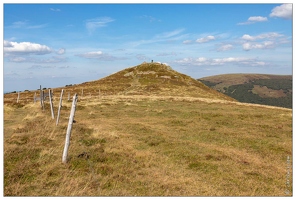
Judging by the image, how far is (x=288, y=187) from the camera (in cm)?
1116

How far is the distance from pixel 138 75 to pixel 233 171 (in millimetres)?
117366

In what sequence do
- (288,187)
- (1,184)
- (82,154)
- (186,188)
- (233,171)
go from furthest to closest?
1. (82,154)
2. (233,171)
3. (288,187)
4. (186,188)
5. (1,184)

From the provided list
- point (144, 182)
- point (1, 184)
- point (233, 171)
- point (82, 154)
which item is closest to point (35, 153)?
point (82, 154)

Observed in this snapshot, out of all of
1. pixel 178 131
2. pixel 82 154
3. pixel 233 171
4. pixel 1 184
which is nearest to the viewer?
pixel 1 184

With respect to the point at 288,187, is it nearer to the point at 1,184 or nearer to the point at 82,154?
the point at 82,154

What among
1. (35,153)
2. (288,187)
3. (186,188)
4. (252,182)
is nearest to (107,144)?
(35,153)

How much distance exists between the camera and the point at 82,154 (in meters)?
13.4

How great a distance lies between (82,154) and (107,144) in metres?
2.95

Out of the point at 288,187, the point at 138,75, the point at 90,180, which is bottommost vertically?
the point at 288,187

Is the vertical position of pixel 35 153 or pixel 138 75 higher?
pixel 138 75

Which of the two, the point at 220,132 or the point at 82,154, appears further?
the point at 220,132

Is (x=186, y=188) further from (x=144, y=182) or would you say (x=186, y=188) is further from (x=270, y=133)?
(x=270, y=133)

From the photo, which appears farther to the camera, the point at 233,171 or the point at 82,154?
the point at 82,154

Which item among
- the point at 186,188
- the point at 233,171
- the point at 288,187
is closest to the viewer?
the point at 186,188
